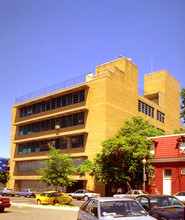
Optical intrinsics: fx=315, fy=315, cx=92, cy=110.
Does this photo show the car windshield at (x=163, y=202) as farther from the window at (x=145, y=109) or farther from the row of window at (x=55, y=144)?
the window at (x=145, y=109)

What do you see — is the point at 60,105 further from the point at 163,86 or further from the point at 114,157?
the point at 163,86

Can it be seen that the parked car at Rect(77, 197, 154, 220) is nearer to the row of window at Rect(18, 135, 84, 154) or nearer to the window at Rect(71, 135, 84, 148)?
the window at Rect(71, 135, 84, 148)

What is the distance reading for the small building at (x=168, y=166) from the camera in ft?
109

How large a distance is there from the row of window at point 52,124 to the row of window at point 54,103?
2.05m

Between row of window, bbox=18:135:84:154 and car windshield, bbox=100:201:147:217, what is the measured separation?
36426 mm

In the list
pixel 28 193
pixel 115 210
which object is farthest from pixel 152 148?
pixel 115 210

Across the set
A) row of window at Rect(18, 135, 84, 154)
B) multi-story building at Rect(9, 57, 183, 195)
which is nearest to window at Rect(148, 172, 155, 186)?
multi-story building at Rect(9, 57, 183, 195)

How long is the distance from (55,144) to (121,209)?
41.6 meters

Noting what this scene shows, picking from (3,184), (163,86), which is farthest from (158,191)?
(3,184)

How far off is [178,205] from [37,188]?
4401 centimetres

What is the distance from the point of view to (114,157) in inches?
1540

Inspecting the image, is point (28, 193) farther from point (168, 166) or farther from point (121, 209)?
point (121, 209)

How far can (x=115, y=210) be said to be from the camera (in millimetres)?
9430

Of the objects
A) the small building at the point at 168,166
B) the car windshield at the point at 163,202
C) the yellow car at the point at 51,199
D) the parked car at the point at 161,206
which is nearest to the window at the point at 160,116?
the small building at the point at 168,166
